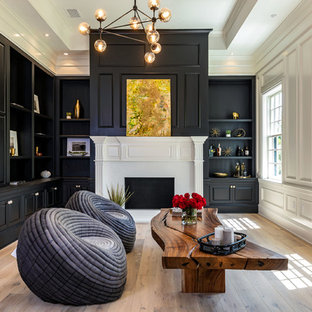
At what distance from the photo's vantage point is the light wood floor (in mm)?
2146

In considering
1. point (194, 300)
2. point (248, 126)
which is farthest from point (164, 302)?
point (248, 126)

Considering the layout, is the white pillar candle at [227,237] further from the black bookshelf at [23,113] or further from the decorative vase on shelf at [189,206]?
the black bookshelf at [23,113]

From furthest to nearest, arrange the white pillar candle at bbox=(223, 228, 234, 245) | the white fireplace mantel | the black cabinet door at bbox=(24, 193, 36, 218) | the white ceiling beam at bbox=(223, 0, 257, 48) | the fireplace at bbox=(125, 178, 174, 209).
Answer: the fireplace at bbox=(125, 178, 174, 209)
the white fireplace mantel
the black cabinet door at bbox=(24, 193, 36, 218)
the white ceiling beam at bbox=(223, 0, 257, 48)
the white pillar candle at bbox=(223, 228, 234, 245)

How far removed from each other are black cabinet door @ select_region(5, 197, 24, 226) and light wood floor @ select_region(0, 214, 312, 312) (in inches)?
24.6

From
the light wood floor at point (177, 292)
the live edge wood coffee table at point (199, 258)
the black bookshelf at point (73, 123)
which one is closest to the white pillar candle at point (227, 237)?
the live edge wood coffee table at point (199, 258)

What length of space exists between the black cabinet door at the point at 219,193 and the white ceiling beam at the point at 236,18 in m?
2.82

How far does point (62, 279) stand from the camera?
2047 millimetres

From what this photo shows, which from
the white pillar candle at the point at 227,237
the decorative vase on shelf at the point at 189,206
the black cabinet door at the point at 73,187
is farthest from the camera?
the black cabinet door at the point at 73,187

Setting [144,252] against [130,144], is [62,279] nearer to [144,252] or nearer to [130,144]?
[144,252]

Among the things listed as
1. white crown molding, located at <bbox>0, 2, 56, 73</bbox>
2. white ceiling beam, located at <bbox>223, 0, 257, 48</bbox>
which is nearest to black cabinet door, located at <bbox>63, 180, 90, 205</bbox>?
white crown molding, located at <bbox>0, 2, 56, 73</bbox>

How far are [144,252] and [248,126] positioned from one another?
405cm

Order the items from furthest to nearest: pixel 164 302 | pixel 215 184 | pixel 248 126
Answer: pixel 248 126, pixel 215 184, pixel 164 302

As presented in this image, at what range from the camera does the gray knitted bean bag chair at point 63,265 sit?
6.69ft

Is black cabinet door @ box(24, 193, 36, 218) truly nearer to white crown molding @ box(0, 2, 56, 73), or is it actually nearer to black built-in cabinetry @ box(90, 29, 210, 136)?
black built-in cabinetry @ box(90, 29, 210, 136)
